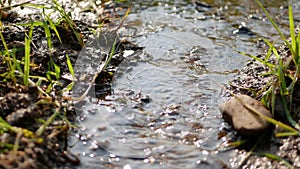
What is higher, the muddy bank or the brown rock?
the brown rock

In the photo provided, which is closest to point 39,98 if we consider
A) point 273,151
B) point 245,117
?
point 245,117

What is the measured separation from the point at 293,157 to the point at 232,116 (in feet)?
1.45

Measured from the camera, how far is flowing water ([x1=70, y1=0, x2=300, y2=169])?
250 centimetres

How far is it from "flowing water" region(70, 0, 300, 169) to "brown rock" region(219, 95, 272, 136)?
0.12 meters

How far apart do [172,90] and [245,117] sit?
74cm

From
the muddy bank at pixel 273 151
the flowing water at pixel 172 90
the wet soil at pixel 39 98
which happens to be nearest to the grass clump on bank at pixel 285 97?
the muddy bank at pixel 273 151

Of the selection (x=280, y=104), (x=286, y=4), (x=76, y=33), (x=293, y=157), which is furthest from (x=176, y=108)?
(x=286, y=4)

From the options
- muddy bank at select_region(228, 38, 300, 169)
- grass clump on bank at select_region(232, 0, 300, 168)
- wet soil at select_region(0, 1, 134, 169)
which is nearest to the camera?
wet soil at select_region(0, 1, 134, 169)

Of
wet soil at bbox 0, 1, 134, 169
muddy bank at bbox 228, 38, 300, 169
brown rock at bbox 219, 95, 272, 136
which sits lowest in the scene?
muddy bank at bbox 228, 38, 300, 169

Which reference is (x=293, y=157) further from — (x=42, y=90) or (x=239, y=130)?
(x=42, y=90)

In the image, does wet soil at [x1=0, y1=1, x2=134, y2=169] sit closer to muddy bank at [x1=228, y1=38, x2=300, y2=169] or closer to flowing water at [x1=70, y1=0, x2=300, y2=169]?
flowing water at [x1=70, y1=0, x2=300, y2=169]

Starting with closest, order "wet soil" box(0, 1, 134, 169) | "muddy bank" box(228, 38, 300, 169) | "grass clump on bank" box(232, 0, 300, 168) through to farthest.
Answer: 1. "wet soil" box(0, 1, 134, 169)
2. "muddy bank" box(228, 38, 300, 169)
3. "grass clump on bank" box(232, 0, 300, 168)

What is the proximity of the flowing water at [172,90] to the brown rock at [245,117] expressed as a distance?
12 cm

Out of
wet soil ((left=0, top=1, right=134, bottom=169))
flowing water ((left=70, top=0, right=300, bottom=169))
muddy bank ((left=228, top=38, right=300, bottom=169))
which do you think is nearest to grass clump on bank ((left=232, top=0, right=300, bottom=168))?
muddy bank ((left=228, top=38, right=300, bottom=169))
